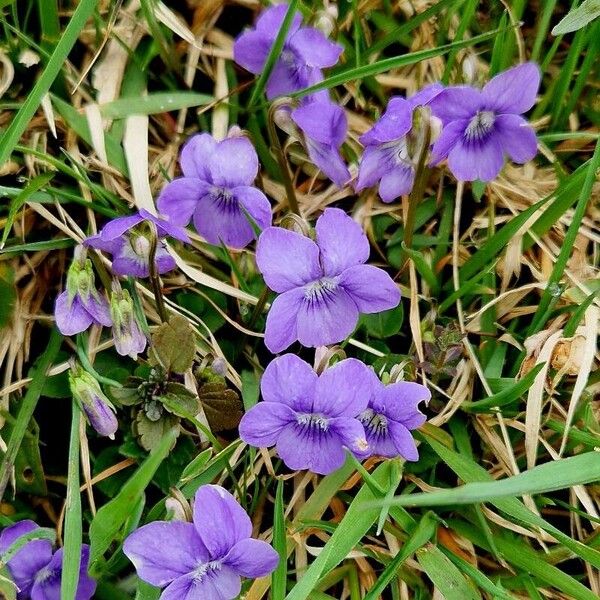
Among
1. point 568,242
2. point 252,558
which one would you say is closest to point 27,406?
point 252,558

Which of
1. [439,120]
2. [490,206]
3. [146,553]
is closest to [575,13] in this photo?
[439,120]

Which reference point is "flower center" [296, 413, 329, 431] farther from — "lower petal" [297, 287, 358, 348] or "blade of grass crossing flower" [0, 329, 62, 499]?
"blade of grass crossing flower" [0, 329, 62, 499]

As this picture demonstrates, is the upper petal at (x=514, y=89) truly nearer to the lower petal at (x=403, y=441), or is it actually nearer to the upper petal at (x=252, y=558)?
the lower petal at (x=403, y=441)

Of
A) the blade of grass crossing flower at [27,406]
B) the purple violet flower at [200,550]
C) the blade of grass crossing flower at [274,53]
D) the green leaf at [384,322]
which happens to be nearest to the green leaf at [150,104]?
the blade of grass crossing flower at [274,53]

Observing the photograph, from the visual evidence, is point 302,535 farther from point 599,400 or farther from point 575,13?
point 575,13

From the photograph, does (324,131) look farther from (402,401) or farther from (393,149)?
(402,401)
